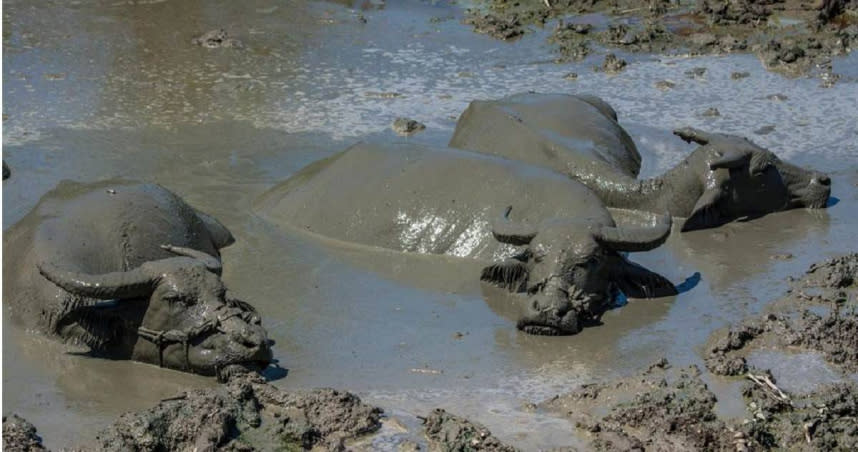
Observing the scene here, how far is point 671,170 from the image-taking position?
11.4 metres

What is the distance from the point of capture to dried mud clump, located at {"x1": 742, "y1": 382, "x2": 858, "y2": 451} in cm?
746

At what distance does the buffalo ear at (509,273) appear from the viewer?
9.52 m

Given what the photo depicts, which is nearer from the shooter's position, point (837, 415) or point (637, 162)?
point (837, 415)

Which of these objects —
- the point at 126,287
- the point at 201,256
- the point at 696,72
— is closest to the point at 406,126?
the point at 696,72

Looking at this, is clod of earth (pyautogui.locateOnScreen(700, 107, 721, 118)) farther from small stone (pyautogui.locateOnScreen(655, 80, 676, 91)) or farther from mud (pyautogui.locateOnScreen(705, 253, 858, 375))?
mud (pyautogui.locateOnScreen(705, 253, 858, 375))

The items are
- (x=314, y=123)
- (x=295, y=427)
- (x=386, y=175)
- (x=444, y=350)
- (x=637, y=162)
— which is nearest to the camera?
(x=295, y=427)

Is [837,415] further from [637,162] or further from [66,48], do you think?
[66,48]

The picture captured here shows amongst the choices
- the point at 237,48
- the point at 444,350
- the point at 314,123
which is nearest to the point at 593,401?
the point at 444,350

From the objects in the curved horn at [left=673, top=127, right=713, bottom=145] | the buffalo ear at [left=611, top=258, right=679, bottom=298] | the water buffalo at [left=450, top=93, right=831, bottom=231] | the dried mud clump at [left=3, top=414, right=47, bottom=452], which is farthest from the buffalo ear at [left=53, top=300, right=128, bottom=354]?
the curved horn at [left=673, top=127, right=713, bottom=145]

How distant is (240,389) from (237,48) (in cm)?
916

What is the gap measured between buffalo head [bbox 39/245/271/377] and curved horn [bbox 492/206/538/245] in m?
1.93

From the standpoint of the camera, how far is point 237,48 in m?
16.2

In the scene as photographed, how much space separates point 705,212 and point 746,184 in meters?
0.49

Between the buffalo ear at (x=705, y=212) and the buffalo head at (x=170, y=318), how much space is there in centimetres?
404
